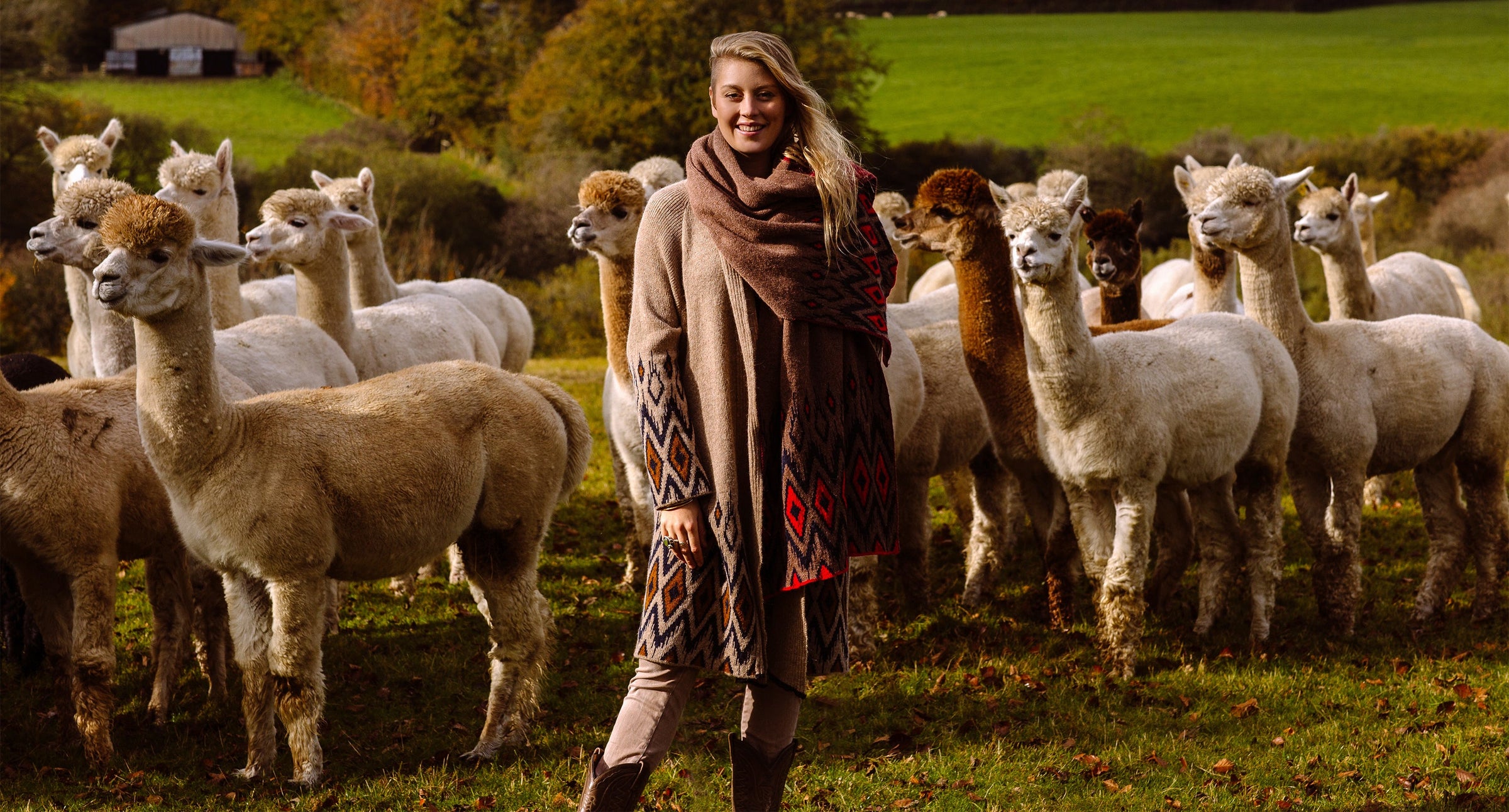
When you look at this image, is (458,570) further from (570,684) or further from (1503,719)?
(1503,719)

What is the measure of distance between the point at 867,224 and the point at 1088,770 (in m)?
2.63

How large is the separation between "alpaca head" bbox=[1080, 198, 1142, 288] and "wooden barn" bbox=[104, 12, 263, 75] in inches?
1965

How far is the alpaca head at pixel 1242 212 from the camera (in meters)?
6.91

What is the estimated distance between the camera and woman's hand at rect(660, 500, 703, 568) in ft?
11.3

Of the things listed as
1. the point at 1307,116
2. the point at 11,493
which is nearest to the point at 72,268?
the point at 11,493

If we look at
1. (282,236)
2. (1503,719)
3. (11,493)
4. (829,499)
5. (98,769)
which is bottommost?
(98,769)

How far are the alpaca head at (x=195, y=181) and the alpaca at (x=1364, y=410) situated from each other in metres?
5.62

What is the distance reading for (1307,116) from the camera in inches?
1581

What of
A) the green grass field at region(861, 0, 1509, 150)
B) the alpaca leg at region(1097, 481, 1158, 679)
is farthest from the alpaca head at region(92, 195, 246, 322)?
the green grass field at region(861, 0, 1509, 150)

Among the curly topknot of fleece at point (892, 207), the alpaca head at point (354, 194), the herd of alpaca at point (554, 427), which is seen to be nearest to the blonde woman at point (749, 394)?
the herd of alpaca at point (554, 427)

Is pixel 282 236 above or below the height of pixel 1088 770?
above

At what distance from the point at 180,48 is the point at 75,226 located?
5009 centimetres

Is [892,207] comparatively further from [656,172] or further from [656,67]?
[656,67]

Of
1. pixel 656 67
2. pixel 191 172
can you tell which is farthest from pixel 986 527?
pixel 656 67
